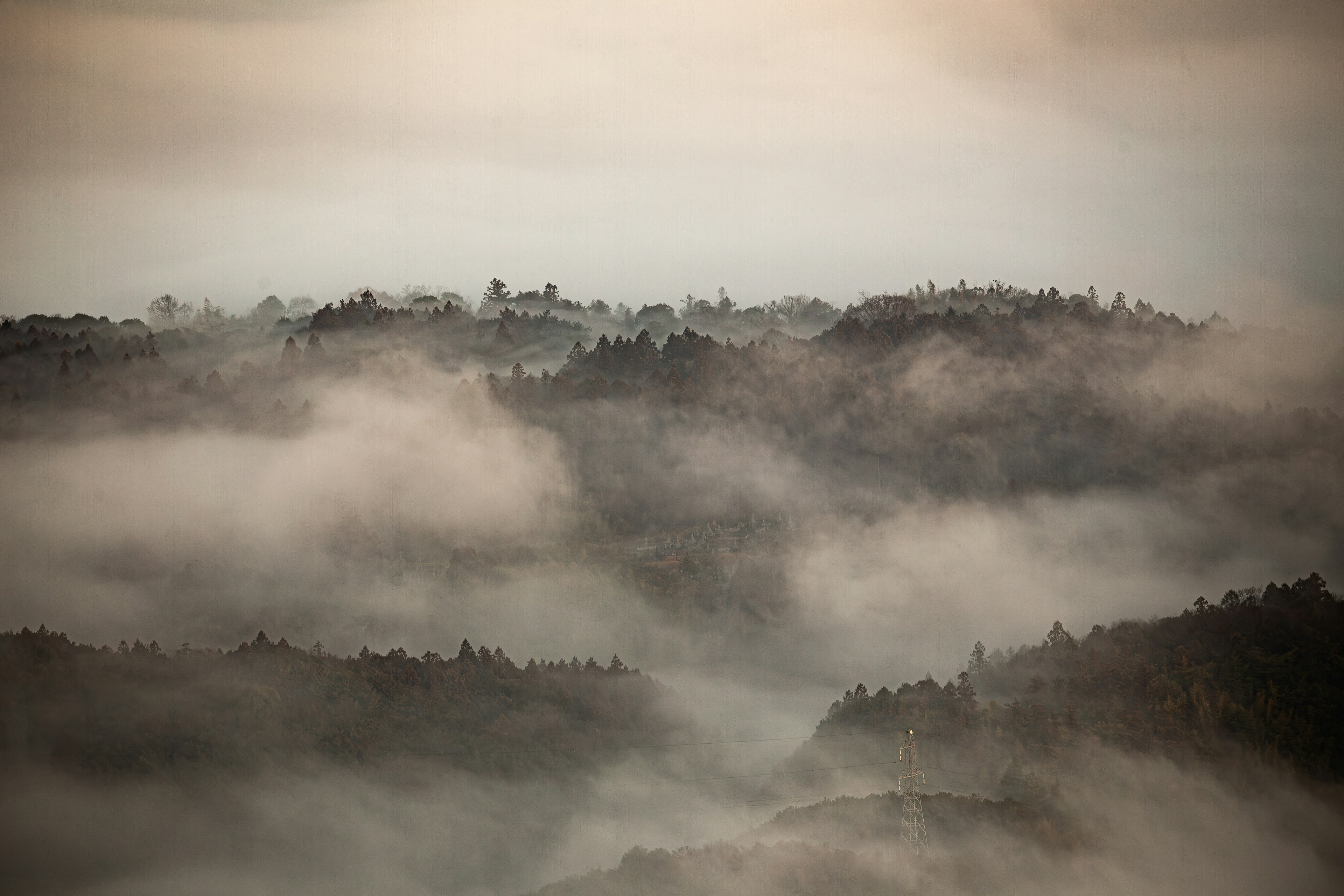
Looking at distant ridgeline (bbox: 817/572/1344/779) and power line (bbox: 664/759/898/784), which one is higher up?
distant ridgeline (bbox: 817/572/1344/779)

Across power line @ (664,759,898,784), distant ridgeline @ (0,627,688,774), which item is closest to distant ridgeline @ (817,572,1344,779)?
power line @ (664,759,898,784)

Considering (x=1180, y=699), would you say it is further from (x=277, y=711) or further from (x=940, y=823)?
(x=277, y=711)

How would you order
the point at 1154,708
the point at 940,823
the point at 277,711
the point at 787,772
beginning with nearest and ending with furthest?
the point at 940,823 < the point at 1154,708 < the point at 787,772 < the point at 277,711

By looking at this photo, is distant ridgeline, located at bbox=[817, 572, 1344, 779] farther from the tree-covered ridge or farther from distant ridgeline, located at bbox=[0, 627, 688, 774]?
distant ridgeline, located at bbox=[0, 627, 688, 774]

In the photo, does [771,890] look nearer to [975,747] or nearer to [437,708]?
[975,747]

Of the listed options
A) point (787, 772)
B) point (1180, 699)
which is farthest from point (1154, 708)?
point (787, 772)

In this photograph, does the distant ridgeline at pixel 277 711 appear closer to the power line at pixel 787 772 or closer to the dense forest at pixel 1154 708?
the power line at pixel 787 772

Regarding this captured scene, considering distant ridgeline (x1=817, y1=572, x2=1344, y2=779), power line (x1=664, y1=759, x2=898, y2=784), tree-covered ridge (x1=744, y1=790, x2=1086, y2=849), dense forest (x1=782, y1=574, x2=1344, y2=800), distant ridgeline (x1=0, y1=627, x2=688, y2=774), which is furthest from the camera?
distant ridgeline (x1=0, y1=627, x2=688, y2=774)
